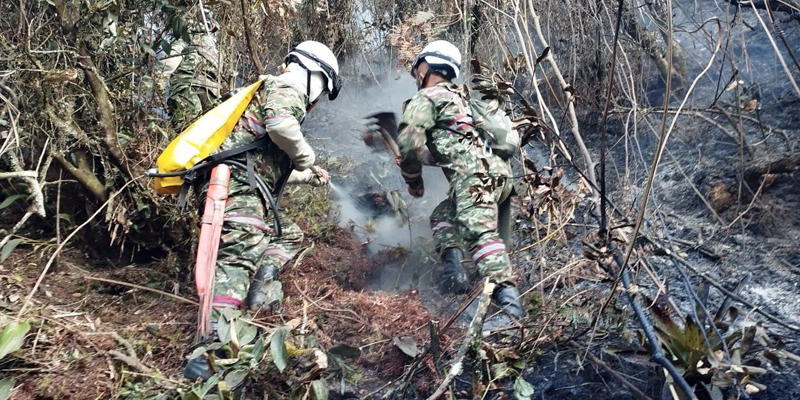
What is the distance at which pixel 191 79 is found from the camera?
4.45 meters

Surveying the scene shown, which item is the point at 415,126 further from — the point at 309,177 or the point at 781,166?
the point at 781,166

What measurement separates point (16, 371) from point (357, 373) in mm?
1590

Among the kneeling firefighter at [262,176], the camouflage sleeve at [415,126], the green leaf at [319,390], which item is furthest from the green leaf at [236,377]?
the camouflage sleeve at [415,126]

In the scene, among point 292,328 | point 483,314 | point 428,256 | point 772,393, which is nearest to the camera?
point 772,393

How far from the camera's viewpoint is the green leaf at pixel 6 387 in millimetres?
2760

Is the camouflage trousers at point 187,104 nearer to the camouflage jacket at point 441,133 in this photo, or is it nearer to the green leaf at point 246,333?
the camouflage jacket at point 441,133

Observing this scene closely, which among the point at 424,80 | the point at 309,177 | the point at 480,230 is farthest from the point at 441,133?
the point at 309,177

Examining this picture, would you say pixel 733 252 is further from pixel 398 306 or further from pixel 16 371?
pixel 16 371

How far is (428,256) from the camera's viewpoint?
4.81 metres

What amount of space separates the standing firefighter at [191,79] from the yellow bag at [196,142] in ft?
2.37

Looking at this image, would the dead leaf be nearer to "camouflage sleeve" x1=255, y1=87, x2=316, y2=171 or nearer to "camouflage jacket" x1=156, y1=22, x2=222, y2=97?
"camouflage sleeve" x1=255, y1=87, x2=316, y2=171

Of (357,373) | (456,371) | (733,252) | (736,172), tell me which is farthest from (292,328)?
(736,172)

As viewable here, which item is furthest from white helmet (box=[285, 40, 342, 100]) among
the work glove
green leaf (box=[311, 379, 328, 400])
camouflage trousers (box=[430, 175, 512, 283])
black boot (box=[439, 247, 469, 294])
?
green leaf (box=[311, 379, 328, 400])

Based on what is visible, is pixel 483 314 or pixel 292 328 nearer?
pixel 483 314
